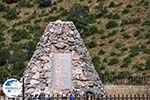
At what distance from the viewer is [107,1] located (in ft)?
199

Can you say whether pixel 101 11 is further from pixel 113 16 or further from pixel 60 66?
pixel 60 66

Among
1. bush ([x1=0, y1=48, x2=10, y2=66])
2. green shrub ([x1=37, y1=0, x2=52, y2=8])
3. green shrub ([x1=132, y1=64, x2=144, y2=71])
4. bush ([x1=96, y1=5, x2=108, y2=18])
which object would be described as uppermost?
green shrub ([x1=37, y1=0, x2=52, y2=8])

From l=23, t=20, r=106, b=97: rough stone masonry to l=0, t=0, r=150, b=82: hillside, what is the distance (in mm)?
15341

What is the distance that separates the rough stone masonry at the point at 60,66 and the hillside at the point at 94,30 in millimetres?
15341

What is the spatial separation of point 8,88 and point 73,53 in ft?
24.8

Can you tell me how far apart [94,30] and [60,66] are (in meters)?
30.2

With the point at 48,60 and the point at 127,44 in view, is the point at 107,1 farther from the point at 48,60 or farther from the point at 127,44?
the point at 48,60

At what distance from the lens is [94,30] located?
53.3m

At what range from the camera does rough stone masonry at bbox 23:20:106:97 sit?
922 inches

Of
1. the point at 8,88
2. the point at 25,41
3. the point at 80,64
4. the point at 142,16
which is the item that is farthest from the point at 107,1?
the point at 8,88

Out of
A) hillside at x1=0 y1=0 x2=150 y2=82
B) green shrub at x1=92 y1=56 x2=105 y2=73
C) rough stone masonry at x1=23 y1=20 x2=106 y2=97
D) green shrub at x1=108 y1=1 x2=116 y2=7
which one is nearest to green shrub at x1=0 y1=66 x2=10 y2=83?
hillside at x1=0 y1=0 x2=150 y2=82

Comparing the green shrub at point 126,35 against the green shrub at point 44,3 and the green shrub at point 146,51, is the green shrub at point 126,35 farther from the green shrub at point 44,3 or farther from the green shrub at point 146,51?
the green shrub at point 44,3

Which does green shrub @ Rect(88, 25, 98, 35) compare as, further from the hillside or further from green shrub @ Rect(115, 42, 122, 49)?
green shrub @ Rect(115, 42, 122, 49)

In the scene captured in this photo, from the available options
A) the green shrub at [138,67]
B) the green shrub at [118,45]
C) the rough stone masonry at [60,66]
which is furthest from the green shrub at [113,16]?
the rough stone masonry at [60,66]
